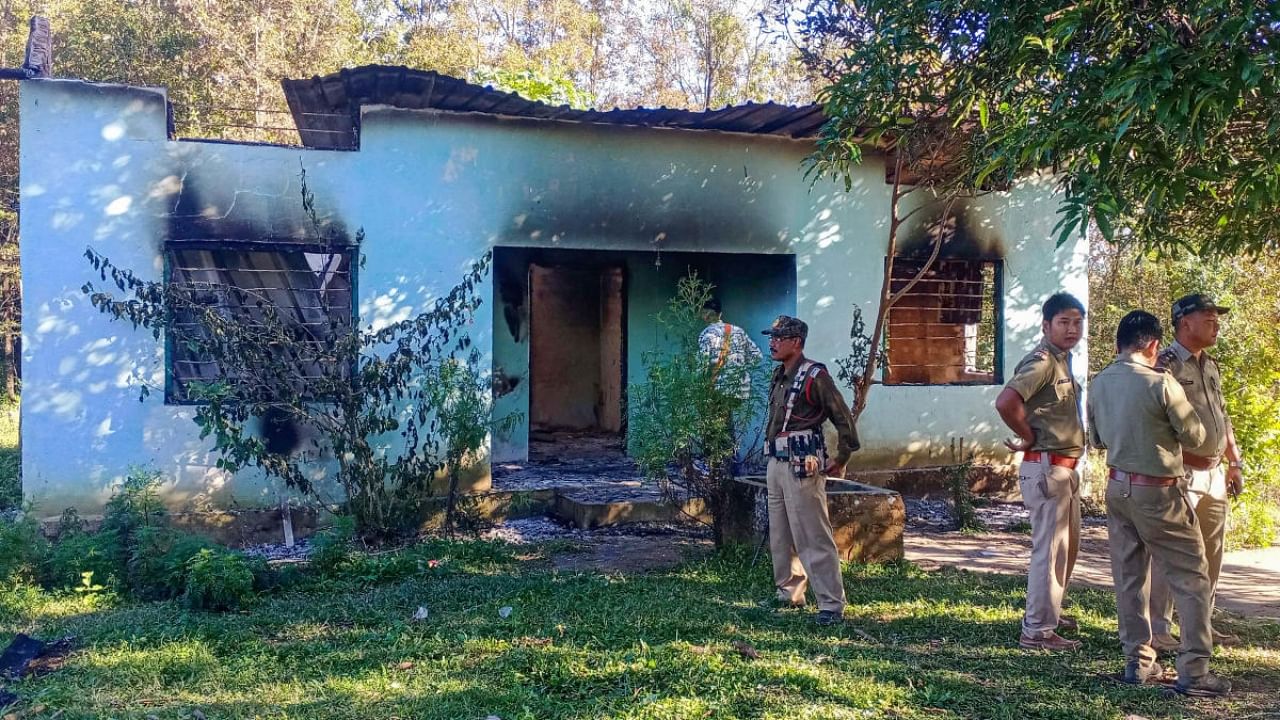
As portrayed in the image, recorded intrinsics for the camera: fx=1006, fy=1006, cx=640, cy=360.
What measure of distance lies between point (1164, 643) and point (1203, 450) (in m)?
1.01

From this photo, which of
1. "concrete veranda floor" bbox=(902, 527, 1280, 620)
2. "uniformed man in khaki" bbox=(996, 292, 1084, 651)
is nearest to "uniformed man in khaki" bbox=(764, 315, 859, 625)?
"uniformed man in khaki" bbox=(996, 292, 1084, 651)

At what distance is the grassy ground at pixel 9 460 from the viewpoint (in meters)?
9.39

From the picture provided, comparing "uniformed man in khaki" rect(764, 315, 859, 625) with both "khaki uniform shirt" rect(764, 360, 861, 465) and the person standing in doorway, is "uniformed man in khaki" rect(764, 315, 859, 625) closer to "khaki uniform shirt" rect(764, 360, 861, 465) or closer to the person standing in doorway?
"khaki uniform shirt" rect(764, 360, 861, 465)

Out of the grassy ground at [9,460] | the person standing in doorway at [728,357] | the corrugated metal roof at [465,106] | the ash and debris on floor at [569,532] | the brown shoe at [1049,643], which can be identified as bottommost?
the brown shoe at [1049,643]

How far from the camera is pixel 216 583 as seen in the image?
6070 millimetres

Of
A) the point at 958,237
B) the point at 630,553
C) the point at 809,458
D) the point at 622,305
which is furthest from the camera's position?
the point at 622,305

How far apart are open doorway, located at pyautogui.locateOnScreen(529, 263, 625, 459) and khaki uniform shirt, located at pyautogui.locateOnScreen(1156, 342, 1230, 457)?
8440 mm

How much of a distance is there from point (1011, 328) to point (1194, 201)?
176 inches

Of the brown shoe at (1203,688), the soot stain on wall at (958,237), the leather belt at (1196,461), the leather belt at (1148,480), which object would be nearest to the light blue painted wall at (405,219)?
the soot stain on wall at (958,237)

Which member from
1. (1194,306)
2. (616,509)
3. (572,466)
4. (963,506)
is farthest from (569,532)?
(1194,306)

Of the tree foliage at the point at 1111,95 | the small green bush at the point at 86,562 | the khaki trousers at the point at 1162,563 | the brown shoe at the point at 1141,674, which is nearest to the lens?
the tree foliage at the point at 1111,95

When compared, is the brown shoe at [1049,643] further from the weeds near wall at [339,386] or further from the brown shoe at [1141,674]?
the weeds near wall at [339,386]

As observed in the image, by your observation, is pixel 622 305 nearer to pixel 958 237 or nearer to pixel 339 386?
pixel 958 237

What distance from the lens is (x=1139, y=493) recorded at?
472 cm
